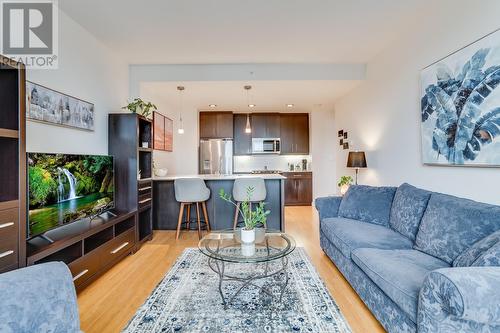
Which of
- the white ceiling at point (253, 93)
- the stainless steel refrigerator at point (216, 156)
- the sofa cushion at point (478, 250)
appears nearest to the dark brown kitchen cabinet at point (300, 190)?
the stainless steel refrigerator at point (216, 156)

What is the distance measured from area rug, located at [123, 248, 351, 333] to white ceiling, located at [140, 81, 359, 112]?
3.06 m

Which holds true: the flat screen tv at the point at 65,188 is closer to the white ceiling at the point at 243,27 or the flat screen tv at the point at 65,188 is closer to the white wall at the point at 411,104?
the white ceiling at the point at 243,27

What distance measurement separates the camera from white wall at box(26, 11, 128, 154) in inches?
93.1

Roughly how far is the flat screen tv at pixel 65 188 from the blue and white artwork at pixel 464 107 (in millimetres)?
3372

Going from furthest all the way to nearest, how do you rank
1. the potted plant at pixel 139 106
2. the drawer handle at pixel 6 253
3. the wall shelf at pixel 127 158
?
the potted plant at pixel 139 106
the wall shelf at pixel 127 158
the drawer handle at pixel 6 253

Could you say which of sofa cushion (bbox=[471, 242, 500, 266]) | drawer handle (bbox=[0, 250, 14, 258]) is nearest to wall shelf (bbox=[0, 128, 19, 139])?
drawer handle (bbox=[0, 250, 14, 258])

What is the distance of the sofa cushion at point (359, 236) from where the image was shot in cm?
212

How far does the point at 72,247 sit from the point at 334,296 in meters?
2.36

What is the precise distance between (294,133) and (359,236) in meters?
4.83

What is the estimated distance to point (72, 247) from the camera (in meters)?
2.30

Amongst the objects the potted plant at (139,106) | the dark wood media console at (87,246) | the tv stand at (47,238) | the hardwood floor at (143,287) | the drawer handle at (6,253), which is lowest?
the hardwood floor at (143,287)

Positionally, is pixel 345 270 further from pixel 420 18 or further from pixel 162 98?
pixel 162 98

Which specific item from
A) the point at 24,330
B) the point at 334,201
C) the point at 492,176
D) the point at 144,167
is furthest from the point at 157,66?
the point at 492,176

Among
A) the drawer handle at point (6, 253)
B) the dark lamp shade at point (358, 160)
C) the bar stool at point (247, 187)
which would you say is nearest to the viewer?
the drawer handle at point (6, 253)
